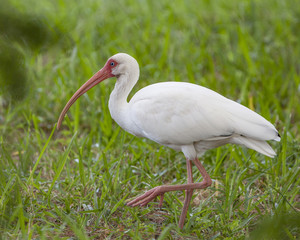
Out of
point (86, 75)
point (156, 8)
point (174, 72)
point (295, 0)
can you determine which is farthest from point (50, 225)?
point (295, 0)

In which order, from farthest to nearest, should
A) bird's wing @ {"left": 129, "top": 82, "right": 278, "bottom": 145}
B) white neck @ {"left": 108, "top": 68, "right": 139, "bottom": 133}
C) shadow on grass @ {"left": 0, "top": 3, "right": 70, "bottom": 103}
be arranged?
white neck @ {"left": 108, "top": 68, "right": 139, "bottom": 133} → bird's wing @ {"left": 129, "top": 82, "right": 278, "bottom": 145} → shadow on grass @ {"left": 0, "top": 3, "right": 70, "bottom": 103}

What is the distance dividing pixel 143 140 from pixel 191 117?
4.83 feet

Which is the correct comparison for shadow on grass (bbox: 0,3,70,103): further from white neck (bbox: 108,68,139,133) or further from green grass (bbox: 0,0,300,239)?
white neck (bbox: 108,68,139,133)

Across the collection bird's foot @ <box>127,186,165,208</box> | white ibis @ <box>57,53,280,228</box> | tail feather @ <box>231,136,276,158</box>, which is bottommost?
bird's foot @ <box>127,186,165,208</box>

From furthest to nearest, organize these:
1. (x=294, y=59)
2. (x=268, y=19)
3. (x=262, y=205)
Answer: (x=268, y=19)
(x=294, y=59)
(x=262, y=205)

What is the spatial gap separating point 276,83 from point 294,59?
650 millimetres

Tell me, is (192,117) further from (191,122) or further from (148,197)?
(148,197)

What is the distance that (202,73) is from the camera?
621cm

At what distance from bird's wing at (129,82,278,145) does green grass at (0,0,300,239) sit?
48 centimetres

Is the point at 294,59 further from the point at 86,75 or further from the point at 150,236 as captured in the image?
the point at 150,236

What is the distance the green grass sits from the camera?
11.0 ft

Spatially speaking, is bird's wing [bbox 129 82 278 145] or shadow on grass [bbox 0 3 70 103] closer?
shadow on grass [bbox 0 3 70 103]

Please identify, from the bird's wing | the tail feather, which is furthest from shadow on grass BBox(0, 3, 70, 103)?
the tail feather

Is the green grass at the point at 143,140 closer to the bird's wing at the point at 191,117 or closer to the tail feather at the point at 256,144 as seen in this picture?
the tail feather at the point at 256,144
